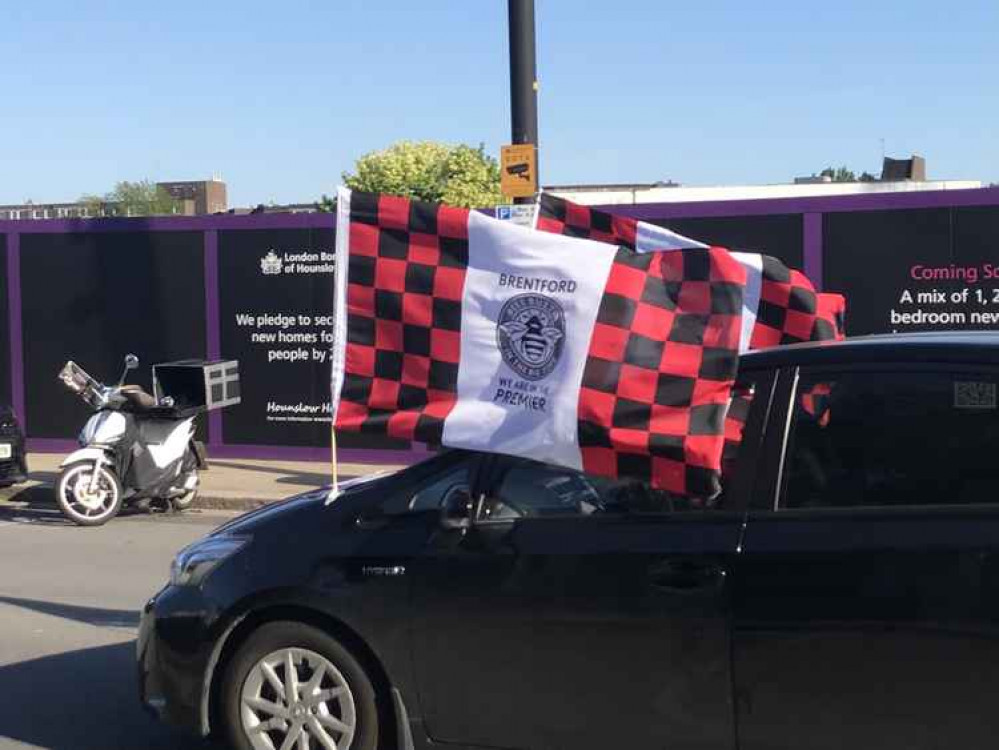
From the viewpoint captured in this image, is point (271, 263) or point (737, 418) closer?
point (737, 418)

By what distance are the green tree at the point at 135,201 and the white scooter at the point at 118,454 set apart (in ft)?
191

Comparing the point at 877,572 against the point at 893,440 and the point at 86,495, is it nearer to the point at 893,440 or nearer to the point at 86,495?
the point at 893,440

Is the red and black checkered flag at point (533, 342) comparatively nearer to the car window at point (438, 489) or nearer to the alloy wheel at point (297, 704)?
the car window at point (438, 489)

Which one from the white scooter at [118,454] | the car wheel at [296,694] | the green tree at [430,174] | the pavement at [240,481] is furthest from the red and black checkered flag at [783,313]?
the green tree at [430,174]

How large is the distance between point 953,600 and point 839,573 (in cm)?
33

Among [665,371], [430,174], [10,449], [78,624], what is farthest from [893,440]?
[430,174]

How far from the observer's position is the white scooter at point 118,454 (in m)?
11.2

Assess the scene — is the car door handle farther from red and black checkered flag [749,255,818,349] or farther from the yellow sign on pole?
the yellow sign on pole

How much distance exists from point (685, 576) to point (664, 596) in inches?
3.6

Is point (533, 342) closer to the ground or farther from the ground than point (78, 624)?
farther from the ground

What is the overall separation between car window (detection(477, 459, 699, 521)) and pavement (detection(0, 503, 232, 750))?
1856 mm

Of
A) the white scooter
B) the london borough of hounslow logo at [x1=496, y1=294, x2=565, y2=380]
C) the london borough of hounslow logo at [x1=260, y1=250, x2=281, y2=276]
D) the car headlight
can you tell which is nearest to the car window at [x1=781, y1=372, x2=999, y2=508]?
the london borough of hounslow logo at [x1=496, y1=294, x2=565, y2=380]

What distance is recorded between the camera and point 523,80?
12.1 meters

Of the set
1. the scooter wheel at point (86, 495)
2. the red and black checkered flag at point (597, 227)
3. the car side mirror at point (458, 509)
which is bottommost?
the scooter wheel at point (86, 495)
